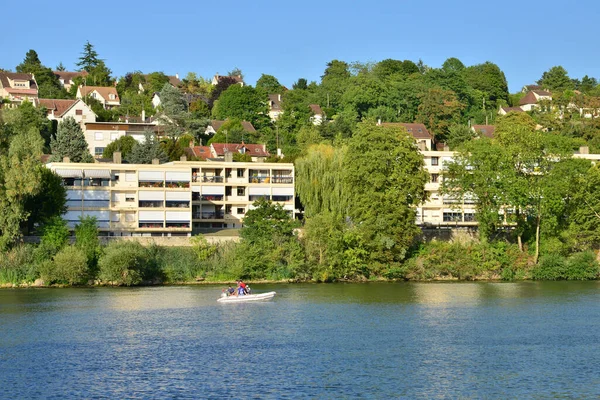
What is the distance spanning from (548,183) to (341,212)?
19590 mm

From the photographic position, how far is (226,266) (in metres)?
88.2

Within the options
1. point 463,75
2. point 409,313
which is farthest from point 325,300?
point 463,75

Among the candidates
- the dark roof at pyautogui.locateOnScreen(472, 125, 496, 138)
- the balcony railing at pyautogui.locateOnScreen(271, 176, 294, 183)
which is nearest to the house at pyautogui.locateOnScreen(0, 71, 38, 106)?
the balcony railing at pyautogui.locateOnScreen(271, 176, 294, 183)

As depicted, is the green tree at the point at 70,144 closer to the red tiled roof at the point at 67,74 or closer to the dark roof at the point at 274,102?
the dark roof at the point at 274,102

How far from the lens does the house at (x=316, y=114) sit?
15538cm

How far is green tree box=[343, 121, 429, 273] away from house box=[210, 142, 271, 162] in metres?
38.2

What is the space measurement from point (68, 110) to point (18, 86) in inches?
1045

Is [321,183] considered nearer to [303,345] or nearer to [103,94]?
[303,345]

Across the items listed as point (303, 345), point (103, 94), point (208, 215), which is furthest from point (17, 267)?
point (103, 94)

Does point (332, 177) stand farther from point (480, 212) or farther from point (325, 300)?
point (325, 300)

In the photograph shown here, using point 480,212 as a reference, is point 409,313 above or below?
below

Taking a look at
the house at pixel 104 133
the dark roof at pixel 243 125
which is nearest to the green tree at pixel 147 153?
the house at pixel 104 133

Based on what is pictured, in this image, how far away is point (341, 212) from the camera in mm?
95188

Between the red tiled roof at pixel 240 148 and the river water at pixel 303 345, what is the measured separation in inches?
2190
